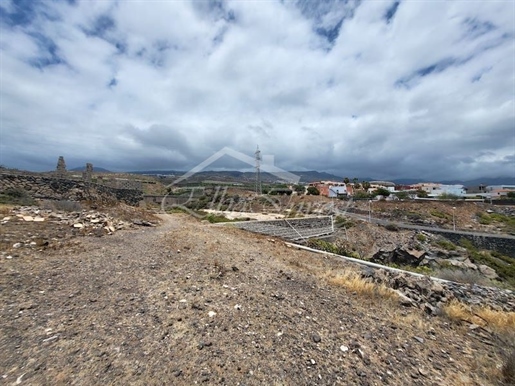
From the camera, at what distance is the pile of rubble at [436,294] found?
5177mm

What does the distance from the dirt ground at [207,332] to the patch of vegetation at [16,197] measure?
6994 millimetres

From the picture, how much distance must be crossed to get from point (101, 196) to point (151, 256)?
10.8 meters

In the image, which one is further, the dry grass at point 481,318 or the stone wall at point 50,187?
the stone wall at point 50,187

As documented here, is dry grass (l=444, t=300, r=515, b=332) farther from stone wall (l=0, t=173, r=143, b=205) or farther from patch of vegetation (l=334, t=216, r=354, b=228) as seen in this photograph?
patch of vegetation (l=334, t=216, r=354, b=228)

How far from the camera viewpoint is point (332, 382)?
8.43 feet

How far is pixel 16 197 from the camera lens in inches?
432

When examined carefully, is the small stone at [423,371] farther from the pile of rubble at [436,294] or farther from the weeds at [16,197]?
the weeds at [16,197]

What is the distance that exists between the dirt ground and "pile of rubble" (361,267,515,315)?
69cm

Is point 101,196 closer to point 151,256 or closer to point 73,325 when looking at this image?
point 151,256

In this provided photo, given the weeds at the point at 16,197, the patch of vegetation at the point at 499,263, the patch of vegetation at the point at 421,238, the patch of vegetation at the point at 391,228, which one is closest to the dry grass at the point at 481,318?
the patch of vegetation at the point at 499,263

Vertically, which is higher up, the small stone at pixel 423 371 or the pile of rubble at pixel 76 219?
the pile of rubble at pixel 76 219

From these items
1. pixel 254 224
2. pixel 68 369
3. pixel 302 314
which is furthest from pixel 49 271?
pixel 254 224

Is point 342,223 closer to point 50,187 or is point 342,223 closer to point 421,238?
point 421,238

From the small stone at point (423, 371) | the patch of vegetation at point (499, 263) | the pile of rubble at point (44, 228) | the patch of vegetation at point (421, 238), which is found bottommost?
the patch of vegetation at point (499, 263)
